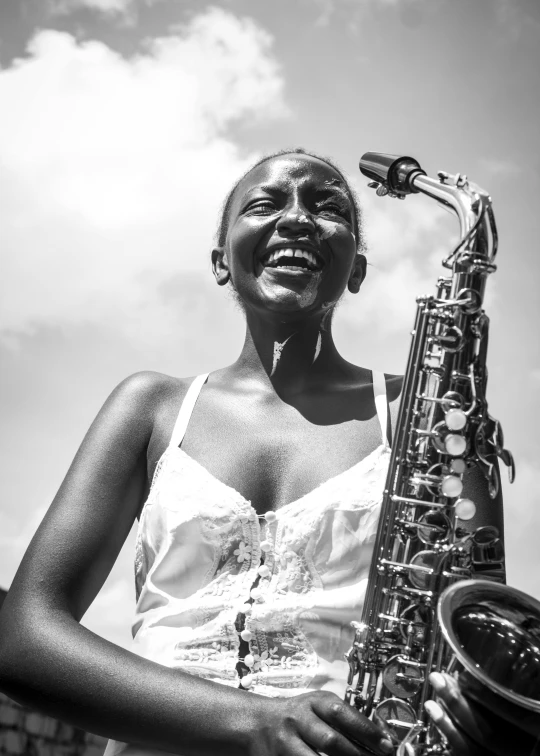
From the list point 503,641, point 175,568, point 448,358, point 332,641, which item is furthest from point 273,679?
point 448,358

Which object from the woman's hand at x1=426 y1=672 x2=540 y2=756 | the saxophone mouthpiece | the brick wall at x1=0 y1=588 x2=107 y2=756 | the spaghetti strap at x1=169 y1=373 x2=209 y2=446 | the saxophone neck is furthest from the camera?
the brick wall at x1=0 y1=588 x2=107 y2=756

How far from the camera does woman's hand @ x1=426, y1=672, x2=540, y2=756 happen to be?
6.82 feet

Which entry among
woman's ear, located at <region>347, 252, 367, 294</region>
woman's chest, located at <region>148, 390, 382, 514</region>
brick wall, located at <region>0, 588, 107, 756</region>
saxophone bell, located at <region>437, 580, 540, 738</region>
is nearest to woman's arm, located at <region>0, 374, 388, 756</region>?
woman's chest, located at <region>148, 390, 382, 514</region>

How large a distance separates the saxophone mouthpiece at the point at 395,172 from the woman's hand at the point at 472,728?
1.76m

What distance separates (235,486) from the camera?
9.63ft

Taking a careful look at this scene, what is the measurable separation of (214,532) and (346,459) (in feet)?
1.70

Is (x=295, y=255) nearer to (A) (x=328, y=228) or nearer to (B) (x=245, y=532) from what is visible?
(A) (x=328, y=228)

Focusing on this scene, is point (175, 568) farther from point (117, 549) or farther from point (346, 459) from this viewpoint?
point (346, 459)

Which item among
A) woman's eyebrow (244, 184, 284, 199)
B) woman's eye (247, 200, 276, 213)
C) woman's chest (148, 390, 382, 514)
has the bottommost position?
woman's chest (148, 390, 382, 514)

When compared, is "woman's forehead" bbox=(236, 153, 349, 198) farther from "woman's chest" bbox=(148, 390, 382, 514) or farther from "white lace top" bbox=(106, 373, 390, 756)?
"white lace top" bbox=(106, 373, 390, 756)

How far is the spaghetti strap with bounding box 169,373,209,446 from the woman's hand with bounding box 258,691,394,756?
109 centimetres

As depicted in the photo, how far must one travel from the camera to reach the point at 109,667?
2473mm

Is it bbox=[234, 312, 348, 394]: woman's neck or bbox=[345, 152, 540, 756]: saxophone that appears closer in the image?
bbox=[345, 152, 540, 756]: saxophone

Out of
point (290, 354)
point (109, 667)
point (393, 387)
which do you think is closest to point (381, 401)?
point (393, 387)
